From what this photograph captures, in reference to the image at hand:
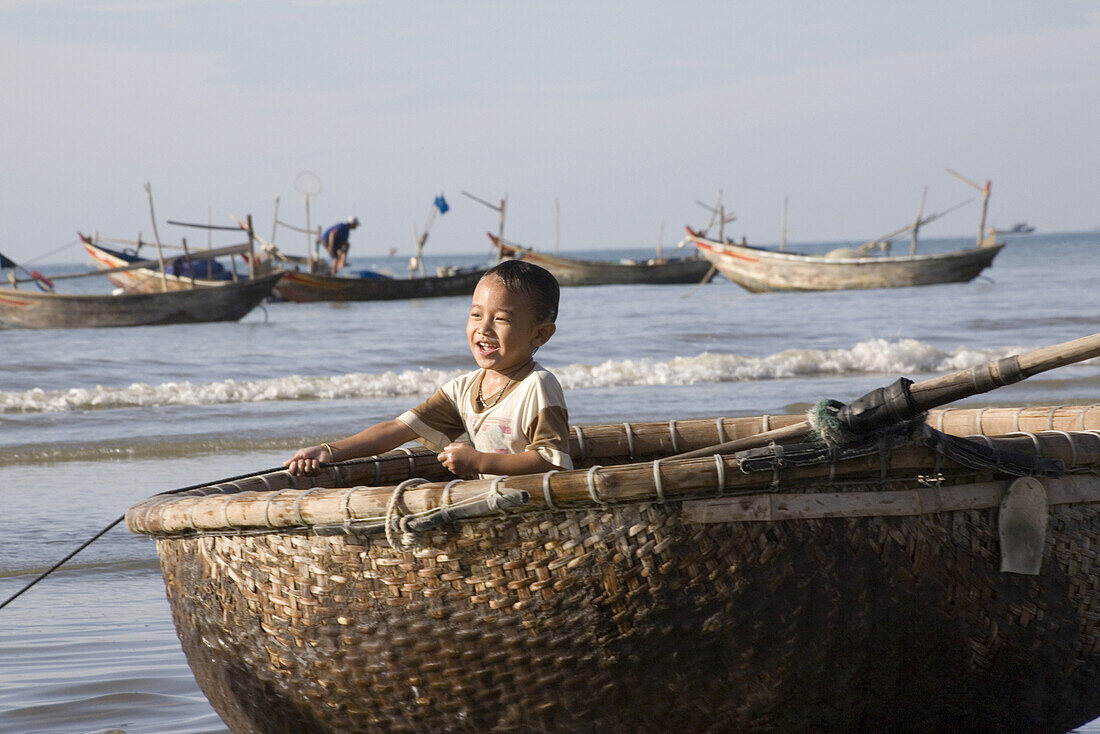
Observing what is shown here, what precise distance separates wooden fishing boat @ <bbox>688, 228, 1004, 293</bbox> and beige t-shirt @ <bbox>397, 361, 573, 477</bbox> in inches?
956

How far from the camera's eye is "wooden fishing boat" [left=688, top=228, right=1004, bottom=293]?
26156mm

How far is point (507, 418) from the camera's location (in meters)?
2.42

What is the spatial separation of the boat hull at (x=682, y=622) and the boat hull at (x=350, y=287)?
85.9 feet

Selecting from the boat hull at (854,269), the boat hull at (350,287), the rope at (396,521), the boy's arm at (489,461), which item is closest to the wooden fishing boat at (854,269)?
the boat hull at (854,269)

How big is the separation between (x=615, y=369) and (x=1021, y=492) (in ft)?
29.6

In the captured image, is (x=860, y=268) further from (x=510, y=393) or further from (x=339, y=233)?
(x=510, y=393)

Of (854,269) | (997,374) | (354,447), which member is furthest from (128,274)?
(997,374)

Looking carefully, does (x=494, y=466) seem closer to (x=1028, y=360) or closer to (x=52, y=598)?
(x=1028, y=360)

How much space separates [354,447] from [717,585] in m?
1.07

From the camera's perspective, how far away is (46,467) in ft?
21.8

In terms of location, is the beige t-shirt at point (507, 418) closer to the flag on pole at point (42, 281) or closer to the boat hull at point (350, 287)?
the flag on pole at point (42, 281)

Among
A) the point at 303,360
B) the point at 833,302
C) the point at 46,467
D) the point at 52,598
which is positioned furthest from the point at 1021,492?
the point at 833,302

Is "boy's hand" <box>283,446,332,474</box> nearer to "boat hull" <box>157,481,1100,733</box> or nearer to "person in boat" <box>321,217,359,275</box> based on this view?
"boat hull" <box>157,481,1100,733</box>

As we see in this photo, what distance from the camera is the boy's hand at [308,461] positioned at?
97.3 inches
